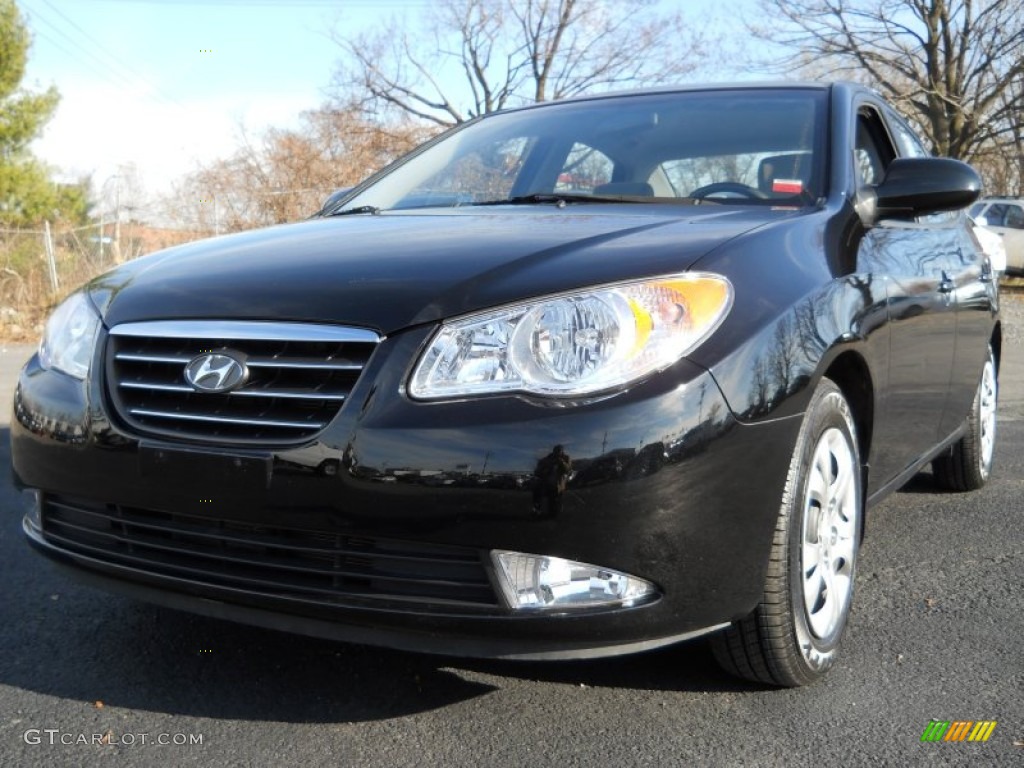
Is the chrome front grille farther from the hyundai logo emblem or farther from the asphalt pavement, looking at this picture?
the asphalt pavement

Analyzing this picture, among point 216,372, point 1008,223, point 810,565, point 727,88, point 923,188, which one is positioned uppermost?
point 727,88

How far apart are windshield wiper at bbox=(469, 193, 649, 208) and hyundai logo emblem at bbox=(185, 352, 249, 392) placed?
1259mm

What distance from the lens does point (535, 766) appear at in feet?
7.31

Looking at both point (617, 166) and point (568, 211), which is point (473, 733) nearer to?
point (568, 211)

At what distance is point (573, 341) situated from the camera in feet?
7.18

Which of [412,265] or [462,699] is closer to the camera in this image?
[412,265]

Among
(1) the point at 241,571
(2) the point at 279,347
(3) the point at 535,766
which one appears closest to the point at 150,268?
(2) the point at 279,347

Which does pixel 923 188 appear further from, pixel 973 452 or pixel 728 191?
pixel 973 452

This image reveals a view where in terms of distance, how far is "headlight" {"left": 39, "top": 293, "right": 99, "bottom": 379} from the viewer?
2.65 meters

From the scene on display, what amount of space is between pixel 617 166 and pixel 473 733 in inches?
75.6

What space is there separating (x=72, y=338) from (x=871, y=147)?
2.72 meters

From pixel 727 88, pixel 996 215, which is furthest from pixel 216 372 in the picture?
pixel 996 215

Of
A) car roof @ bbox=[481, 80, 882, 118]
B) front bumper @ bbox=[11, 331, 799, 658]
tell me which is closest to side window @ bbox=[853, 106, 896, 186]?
car roof @ bbox=[481, 80, 882, 118]

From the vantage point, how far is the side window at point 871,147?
11.6ft
